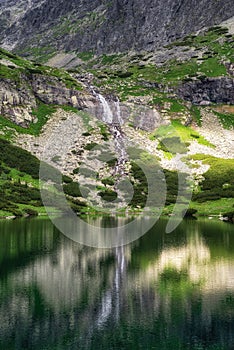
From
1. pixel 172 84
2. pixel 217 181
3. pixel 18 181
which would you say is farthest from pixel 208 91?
pixel 18 181

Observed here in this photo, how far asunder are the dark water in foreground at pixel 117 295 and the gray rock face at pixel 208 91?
360 feet

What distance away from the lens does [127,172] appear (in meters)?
114

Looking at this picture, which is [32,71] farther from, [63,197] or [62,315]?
[62,315]

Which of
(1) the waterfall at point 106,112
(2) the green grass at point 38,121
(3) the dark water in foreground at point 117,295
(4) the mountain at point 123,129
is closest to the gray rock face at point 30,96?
(4) the mountain at point 123,129

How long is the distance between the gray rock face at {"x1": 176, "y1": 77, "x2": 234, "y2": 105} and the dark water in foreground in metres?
110

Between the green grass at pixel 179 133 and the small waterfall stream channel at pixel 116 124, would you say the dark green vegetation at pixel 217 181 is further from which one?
the small waterfall stream channel at pixel 116 124

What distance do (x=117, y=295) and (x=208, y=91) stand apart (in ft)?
453

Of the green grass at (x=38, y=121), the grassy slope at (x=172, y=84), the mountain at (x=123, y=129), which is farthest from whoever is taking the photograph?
the green grass at (x=38, y=121)

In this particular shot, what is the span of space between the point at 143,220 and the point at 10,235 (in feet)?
99.1

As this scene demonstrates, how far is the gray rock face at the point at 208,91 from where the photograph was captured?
158625 millimetres

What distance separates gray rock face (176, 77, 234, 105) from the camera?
15862cm

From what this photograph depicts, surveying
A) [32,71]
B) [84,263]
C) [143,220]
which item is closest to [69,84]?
[32,71]

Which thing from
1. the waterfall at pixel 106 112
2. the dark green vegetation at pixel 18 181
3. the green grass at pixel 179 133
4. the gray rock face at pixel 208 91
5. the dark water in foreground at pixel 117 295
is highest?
the gray rock face at pixel 208 91

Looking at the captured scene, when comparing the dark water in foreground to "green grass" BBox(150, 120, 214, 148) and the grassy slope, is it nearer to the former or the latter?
the grassy slope
